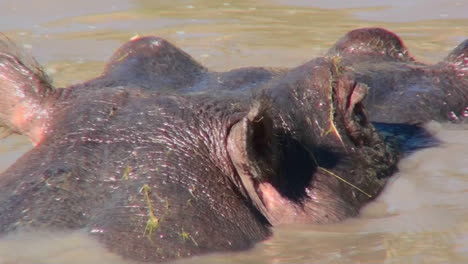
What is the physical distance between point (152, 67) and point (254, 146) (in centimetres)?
134

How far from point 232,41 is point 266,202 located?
19.8 ft

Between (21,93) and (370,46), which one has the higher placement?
(21,93)

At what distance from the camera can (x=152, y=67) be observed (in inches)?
202

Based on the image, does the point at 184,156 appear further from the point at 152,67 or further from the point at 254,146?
the point at 152,67

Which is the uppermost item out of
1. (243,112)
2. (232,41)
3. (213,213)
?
(243,112)

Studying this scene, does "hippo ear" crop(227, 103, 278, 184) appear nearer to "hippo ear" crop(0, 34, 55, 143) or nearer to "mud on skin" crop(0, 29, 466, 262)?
"mud on skin" crop(0, 29, 466, 262)

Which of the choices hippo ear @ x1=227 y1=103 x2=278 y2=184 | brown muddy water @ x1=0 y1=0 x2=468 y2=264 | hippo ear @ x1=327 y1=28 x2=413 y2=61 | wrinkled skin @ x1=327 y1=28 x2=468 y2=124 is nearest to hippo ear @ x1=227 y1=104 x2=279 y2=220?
hippo ear @ x1=227 y1=103 x2=278 y2=184

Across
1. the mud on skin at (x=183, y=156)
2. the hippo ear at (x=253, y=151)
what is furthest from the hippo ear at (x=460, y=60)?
the hippo ear at (x=253, y=151)

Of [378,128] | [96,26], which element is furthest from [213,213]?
[96,26]

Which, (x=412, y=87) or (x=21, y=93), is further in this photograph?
(x=412, y=87)

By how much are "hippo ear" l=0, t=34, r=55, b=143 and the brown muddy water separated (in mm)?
1015

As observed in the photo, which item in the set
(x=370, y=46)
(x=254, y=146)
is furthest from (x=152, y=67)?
(x=370, y=46)

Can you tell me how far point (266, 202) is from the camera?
422 centimetres

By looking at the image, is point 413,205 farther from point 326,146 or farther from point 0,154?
point 0,154
